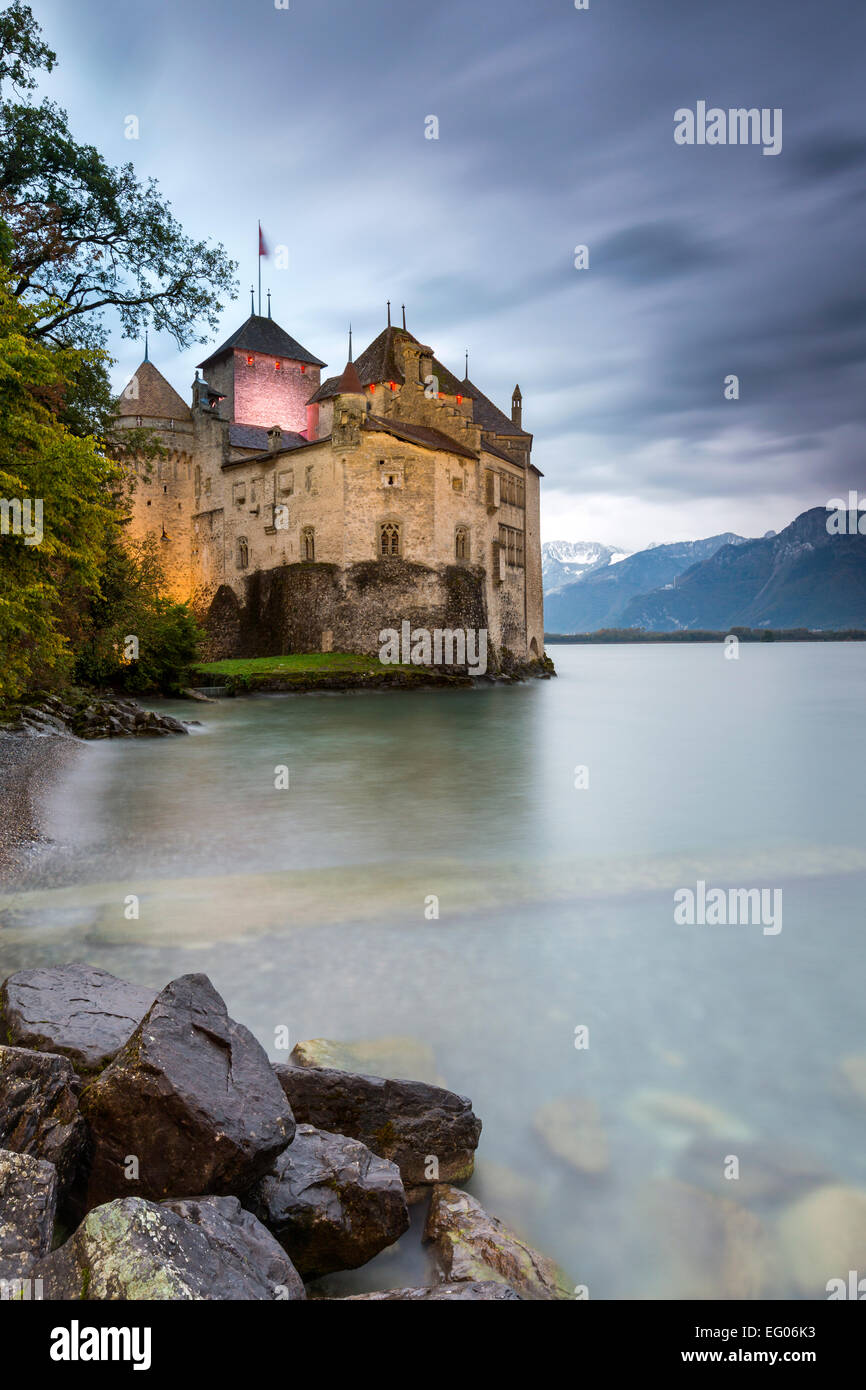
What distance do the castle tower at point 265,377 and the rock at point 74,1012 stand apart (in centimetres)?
6010

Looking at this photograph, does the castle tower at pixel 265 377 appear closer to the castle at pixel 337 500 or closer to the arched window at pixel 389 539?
A: the castle at pixel 337 500

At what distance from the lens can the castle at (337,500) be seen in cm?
5006

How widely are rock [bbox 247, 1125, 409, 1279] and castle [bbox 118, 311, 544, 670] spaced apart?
4570cm

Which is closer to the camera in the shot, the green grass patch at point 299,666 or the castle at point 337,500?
the green grass patch at point 299,666

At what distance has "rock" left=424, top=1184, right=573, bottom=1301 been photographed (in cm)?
353

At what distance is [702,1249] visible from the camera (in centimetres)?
394

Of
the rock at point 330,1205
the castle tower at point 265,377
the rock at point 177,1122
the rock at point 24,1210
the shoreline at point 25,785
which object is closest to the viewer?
the rock at point 24,1210

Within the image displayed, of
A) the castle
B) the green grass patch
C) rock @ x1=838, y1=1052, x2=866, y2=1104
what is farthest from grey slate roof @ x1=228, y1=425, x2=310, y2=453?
rock @ x1=838, y1=1052, x2=866, y2=1104

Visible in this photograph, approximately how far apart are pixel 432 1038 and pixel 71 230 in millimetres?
27309

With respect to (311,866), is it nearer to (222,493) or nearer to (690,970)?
(690,970)

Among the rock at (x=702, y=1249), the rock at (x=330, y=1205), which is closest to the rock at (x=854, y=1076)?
the rock at (x=702, y=1249)

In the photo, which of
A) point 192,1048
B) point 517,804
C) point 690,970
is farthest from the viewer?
point 517,804

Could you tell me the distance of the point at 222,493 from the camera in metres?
57.6
